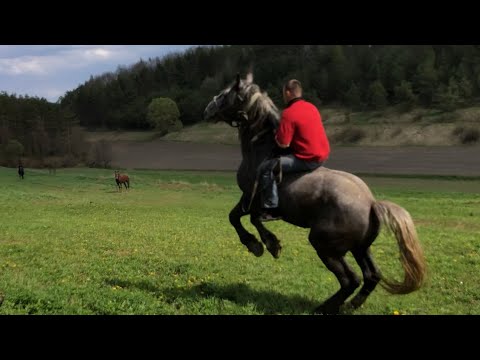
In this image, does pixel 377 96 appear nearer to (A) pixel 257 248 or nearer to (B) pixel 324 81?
(B) pixel 324 81

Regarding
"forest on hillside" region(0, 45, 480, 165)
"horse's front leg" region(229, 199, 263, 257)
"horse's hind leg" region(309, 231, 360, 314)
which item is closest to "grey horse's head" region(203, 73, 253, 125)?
"horse's front leg" region(229, 199, 263, 257)

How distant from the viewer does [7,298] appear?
7.23 meters

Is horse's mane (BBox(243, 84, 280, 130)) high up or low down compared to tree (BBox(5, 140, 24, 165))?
up

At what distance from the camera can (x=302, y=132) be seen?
6.73m

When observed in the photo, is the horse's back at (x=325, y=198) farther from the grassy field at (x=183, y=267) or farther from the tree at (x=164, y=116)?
the tree at (x=164, y=116)

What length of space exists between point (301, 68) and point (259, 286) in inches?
2357

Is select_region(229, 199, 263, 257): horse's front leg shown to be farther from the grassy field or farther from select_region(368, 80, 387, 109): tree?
select_region(368, 80, 387, 109): tree

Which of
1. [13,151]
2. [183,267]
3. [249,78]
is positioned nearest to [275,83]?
[13,151]

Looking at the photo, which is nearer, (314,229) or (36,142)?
(314,229)

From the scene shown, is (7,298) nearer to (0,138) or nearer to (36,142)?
(36,142)

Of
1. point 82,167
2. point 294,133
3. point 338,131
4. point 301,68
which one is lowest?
point 82,167

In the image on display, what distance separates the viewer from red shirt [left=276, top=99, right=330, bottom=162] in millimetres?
6680

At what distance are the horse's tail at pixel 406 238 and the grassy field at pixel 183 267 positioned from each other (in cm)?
99

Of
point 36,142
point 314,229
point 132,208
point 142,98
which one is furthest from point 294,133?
point 142,98
